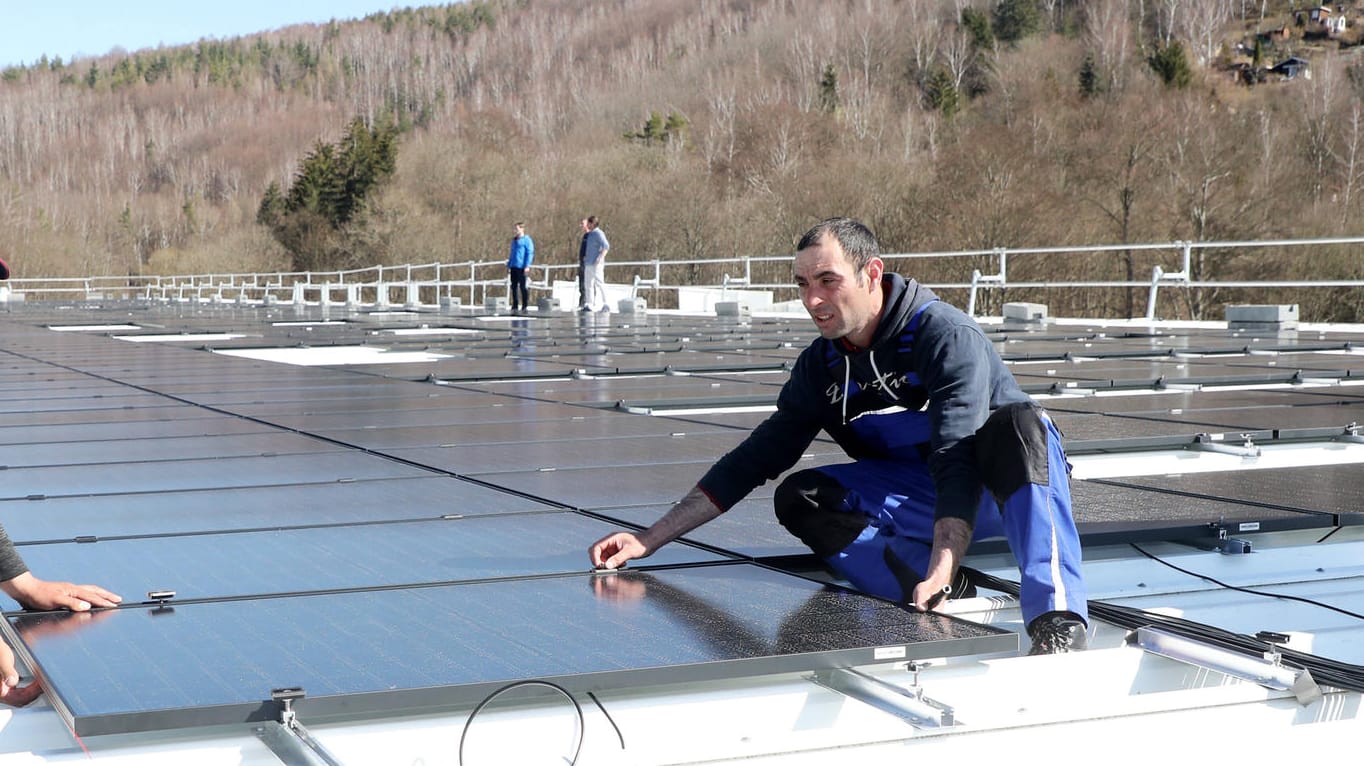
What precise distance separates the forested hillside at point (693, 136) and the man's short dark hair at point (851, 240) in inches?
1119

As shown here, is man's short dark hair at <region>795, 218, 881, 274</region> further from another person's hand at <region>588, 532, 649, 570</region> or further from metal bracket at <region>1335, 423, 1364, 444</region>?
metal bracket at <region>1335, 423, 1364, 444</region>

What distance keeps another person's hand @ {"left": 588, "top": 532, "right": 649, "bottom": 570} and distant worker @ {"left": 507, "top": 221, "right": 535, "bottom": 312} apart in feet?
67.1

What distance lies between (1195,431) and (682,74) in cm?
7783

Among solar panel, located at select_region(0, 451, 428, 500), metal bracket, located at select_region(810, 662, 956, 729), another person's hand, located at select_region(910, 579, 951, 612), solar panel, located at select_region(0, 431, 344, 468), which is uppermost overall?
another person's hand, located at select_region(910, 579, 951, 612)

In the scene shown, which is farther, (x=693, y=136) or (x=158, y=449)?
(x=693, y=136)

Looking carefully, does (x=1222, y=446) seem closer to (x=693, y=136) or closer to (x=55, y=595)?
(x=55, y=595)

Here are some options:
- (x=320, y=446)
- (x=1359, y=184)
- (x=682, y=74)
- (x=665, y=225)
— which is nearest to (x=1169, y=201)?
(x=1359, y=184)

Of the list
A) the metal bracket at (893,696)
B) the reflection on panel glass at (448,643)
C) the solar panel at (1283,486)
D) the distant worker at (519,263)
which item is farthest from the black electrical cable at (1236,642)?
the distant worker at (519,263)

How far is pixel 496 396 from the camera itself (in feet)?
28.3

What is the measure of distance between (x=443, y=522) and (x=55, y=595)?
1.35 m

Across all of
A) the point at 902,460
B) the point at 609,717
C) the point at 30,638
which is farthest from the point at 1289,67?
the point at 30,638

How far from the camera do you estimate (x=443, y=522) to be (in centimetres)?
416

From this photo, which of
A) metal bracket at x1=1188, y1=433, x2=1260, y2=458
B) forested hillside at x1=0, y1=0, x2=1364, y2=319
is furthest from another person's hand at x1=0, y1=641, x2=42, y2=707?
forested hillside at x1=0, y1=0, x2=1364, y2=319

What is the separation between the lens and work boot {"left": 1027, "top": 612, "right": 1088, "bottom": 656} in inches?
111
